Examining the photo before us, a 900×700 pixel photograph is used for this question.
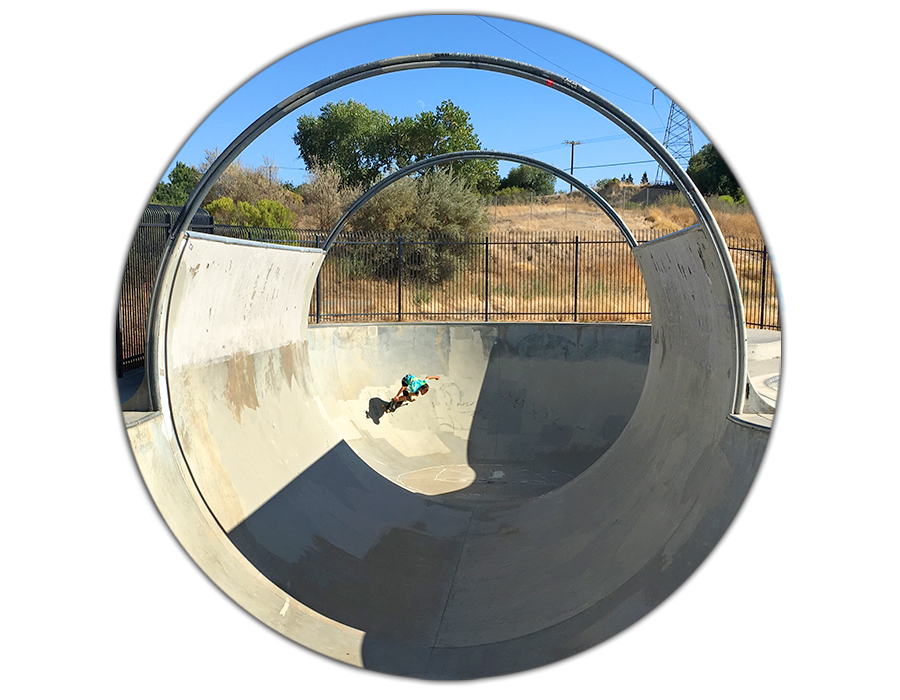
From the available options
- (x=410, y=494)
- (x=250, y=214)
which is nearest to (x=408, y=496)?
(x=410, y=494)

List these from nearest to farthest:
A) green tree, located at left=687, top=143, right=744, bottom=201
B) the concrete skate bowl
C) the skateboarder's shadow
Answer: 1. the concrete skate bowl
2. the skateboarder's shadow
3. green tree, located at left=687, top=143, right=744, bottom=201

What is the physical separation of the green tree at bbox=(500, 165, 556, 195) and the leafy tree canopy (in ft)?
27.6

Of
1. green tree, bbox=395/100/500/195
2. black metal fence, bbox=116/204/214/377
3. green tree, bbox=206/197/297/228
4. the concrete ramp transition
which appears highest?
green tree, bbox=395/100/500/195

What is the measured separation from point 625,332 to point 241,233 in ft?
32.9

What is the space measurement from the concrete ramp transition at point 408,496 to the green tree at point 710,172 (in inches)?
700

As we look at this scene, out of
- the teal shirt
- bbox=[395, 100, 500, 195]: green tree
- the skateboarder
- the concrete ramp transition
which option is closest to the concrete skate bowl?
the concrete ramp transition

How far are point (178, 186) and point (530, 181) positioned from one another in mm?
25269

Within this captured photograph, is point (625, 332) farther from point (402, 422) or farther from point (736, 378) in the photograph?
point (736, 378)

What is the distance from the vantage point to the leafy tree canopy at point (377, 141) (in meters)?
36.4

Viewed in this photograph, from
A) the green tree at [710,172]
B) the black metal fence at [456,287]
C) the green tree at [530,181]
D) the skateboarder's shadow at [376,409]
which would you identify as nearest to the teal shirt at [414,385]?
the skateboarder's shadow at [376,409]

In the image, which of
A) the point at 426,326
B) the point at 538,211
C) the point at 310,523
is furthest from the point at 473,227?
the point at 310,523

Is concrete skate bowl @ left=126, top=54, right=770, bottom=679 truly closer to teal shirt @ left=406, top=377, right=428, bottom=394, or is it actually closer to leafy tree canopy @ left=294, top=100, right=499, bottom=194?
teal shirt @ left=406, top=377, right=428, bottom=394

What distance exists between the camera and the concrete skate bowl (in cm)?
509

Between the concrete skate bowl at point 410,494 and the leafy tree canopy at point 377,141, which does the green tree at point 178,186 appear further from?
the concrete skate bowl at point 410,494
